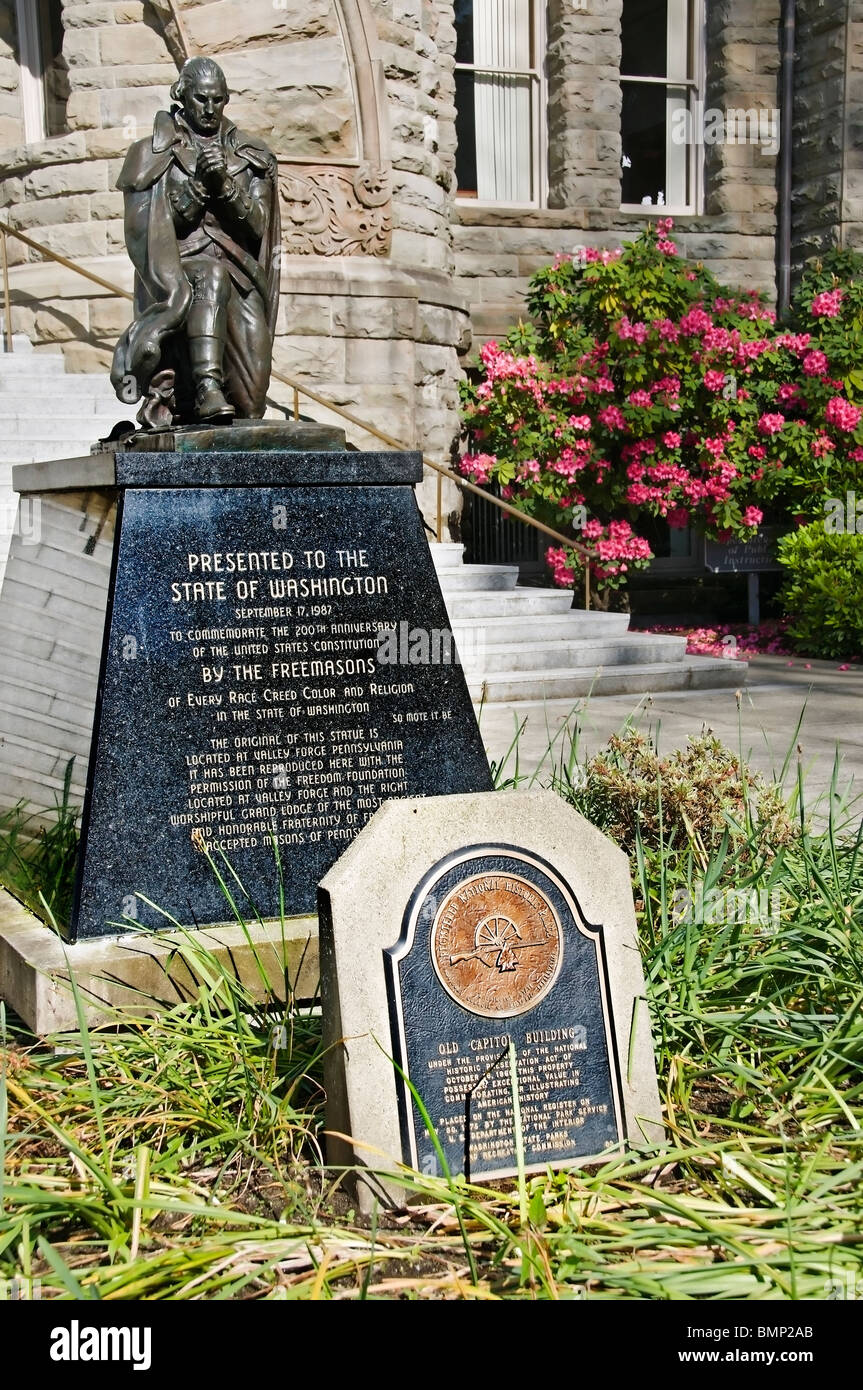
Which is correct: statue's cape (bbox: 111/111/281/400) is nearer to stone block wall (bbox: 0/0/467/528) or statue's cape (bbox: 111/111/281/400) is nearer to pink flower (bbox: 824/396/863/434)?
stone block wall (bbox: 0/0/467/528)

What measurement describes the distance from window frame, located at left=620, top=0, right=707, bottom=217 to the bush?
4800mm

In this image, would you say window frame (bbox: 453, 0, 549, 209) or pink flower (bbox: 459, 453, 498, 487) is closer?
pink flower (bbox: 459, 453, 498, 487)

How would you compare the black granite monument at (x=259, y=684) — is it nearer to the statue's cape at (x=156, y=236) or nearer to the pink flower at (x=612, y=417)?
the statue's cape at (x=156, y=236)

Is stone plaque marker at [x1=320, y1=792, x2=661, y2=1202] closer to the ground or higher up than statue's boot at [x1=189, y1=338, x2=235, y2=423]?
closer to the ground

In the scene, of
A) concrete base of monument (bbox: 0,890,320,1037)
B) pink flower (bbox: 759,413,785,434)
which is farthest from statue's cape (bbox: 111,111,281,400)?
pink flower (bbox: 759,413,785,434)

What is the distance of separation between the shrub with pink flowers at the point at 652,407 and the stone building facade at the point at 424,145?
0.69m

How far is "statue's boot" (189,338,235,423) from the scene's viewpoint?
16.4 ft

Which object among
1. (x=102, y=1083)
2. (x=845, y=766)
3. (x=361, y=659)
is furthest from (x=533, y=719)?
(x=102, y=1083)

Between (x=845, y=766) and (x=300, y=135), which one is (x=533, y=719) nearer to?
(x=845, y=766)

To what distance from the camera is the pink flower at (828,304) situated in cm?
1335

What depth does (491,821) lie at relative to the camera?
2854 mm
